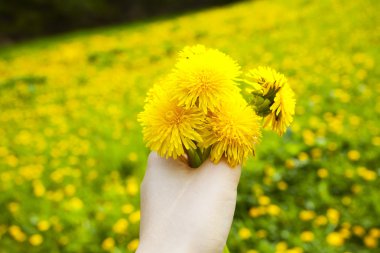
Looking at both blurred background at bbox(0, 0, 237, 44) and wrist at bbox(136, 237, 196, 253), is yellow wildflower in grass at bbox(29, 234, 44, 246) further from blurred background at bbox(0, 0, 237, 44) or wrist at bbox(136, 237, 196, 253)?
blurred background at bbox(0, 0, 237, 44)

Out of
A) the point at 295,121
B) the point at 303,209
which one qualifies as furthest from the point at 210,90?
the point at 295,121

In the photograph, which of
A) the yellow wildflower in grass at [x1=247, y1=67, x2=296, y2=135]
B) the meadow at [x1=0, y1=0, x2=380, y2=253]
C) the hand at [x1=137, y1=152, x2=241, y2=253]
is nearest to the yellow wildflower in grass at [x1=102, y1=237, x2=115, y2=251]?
the meadow at [x1=0, y1=0, x2=380, y2=253]

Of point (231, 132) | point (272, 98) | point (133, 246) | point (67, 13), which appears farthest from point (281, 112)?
point (67, 13)

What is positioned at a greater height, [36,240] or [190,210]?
[190,210]

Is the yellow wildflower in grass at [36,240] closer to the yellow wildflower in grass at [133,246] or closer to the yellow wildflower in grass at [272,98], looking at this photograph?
the yellow wildflower in grass at [133,246]

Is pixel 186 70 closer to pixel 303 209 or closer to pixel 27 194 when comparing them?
pixel 303 209

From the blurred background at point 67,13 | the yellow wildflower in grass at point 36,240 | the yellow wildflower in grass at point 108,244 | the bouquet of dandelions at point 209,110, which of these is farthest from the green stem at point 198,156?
the blurred background at point 67,13

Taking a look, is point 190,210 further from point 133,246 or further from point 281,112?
point 133,246
